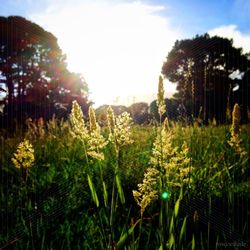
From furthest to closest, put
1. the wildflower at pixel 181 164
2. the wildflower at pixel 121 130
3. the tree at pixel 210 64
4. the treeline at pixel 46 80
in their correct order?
the tree at pixel 210 64 → the treeline at pixel 46 80 → the wildflower at pixel 181 164 → the wildflower at pixel 121 130

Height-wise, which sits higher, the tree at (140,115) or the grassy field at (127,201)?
the tree at (140,115)

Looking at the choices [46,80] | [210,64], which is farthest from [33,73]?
[210,64]

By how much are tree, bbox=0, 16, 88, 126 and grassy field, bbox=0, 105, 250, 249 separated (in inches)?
726

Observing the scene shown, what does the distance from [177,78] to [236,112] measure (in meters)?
32.5

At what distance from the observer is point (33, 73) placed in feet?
79.5

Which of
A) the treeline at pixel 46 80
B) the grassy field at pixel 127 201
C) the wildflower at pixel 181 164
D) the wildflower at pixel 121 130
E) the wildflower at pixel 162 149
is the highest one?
the treeline at pixel 46 80

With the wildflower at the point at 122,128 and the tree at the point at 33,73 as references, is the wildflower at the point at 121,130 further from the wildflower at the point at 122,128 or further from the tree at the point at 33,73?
the tree at the point at 33,73

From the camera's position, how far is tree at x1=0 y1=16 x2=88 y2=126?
22562mm

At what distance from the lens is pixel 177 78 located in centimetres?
3397

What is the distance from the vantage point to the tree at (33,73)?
22562mm

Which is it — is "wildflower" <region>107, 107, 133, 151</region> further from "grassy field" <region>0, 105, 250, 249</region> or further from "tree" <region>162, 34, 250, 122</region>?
"tree" <region>162, 34, 250, 122</region>

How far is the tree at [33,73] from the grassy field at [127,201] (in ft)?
60.5

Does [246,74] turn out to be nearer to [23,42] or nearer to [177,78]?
[177,78]

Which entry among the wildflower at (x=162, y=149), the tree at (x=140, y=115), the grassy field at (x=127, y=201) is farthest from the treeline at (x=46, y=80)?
the wildflower at (x=162, y=149)
